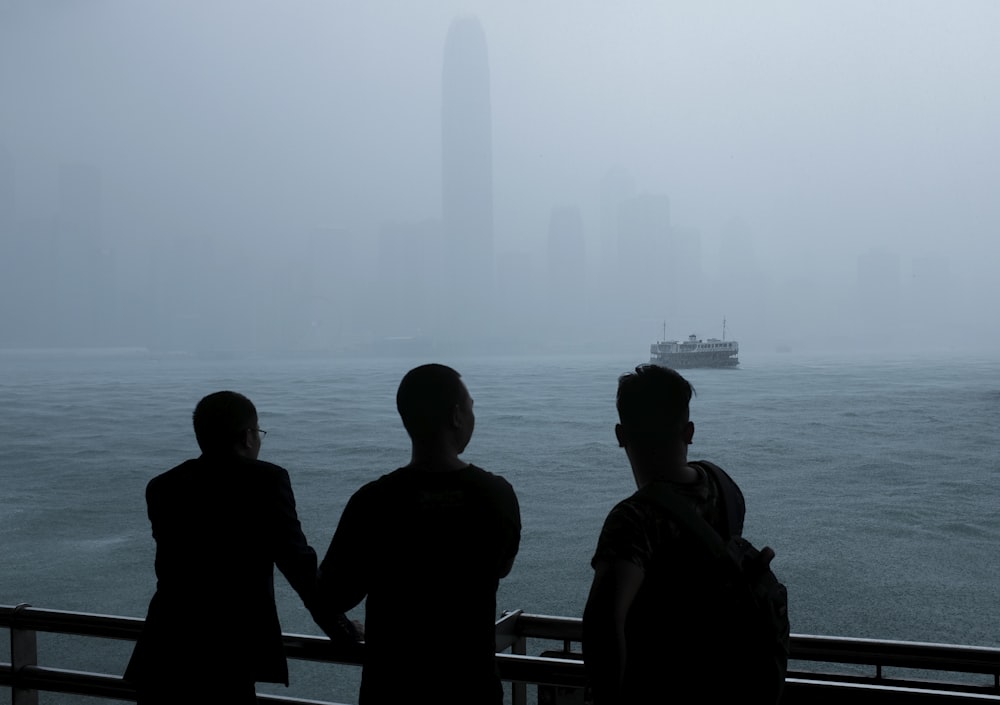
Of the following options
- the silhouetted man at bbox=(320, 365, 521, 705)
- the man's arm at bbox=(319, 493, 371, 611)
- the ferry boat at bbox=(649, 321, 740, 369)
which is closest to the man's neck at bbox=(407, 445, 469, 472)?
the silhouetted man at bbox=(320, 365, 521, 705)

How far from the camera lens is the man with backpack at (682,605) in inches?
40.0

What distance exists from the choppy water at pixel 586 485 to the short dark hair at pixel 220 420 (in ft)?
82.8

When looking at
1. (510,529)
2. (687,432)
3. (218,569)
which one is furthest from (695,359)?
(687,432)

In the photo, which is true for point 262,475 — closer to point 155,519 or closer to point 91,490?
point 155,519

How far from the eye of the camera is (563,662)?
→ 127cm

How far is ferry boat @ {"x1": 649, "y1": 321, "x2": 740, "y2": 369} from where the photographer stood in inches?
3391

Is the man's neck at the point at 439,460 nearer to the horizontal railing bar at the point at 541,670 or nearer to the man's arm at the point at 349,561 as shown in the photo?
the man's arm at the point at 349,561

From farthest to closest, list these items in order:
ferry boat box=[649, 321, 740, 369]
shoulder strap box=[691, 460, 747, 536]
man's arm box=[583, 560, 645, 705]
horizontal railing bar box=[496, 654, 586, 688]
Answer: ferry boat box=[649, 321, 740, 369] < horizontal railing bar box=[496, 654, 586, 688] < shoulder strap box=[691, 460, 747, 536] < man's arm box=[583, 560, 645, 705]

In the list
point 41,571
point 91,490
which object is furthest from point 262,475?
point 91,490

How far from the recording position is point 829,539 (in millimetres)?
62844

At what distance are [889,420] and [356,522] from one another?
358 ft

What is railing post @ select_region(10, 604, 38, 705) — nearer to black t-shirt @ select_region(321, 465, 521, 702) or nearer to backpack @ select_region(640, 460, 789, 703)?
black t-shirt @ select_region(321, 465, 521, 702)

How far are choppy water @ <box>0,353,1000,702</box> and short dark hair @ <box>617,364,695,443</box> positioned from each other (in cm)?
2565

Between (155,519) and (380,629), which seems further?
(155,519)
